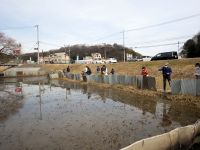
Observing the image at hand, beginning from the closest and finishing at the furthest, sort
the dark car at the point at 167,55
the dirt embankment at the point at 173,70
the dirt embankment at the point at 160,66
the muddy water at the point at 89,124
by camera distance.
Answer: the muddy water at the point at 89,124, the dirt embankment at the point at 173,70, the dirt embankment at the point at 160,66, the dark car at the point at 167,55

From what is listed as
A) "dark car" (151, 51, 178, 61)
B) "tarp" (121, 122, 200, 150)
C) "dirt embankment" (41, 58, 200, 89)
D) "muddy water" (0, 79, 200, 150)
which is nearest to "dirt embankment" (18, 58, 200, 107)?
"dirt embankment" (41, 58, 200, 89)

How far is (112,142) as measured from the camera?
380 inches

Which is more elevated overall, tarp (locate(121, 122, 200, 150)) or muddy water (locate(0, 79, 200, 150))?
tarp (locate(121, 122, 200, 150))

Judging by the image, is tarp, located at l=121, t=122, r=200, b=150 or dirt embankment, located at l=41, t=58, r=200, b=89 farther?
dirt embankment, located at l=41, t=58, r=200, b=89

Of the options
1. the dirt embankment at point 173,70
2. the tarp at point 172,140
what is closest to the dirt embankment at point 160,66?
the dirt embankment at point 173,70

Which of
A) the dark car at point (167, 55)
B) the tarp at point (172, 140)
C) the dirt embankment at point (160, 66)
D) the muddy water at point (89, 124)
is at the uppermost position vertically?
the dark car at point (167, 55)

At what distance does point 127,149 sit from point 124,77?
71.2ft

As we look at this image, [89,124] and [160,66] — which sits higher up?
[160,66]

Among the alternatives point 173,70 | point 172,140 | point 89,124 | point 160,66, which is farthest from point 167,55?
point 172,140

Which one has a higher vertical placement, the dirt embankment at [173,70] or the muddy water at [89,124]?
the dirt embankment at [173,70]

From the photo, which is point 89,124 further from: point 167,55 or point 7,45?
point 7,45

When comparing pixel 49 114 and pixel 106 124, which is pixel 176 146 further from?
pixel 49 114

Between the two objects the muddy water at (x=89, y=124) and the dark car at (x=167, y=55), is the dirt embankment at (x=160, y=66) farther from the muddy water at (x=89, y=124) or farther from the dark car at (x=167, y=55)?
the muddy water at (x=89, y=124)

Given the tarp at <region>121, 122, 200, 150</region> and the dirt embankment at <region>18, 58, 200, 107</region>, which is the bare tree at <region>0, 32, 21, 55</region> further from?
the tarp at <region>121, 122, 200, 150</region>
